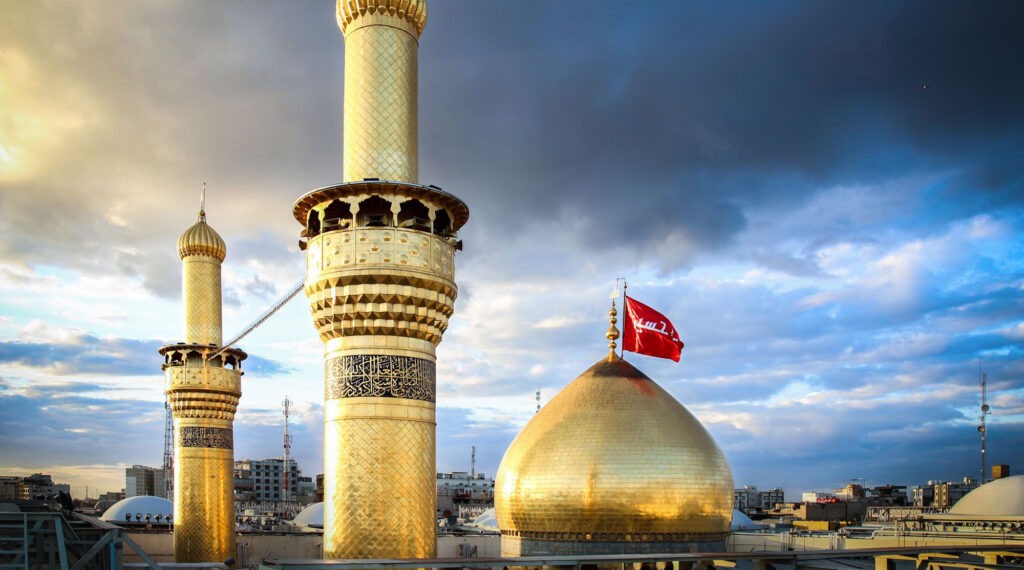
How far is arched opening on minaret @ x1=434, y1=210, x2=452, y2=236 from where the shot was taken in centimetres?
981

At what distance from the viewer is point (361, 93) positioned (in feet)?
32.4

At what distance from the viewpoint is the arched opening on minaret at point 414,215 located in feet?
30.8

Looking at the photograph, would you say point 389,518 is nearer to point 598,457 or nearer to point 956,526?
point 598,457

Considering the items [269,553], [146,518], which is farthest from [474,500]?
[269,553]

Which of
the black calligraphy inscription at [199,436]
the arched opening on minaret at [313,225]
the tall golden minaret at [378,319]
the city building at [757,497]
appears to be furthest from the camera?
the city building at [757,497]

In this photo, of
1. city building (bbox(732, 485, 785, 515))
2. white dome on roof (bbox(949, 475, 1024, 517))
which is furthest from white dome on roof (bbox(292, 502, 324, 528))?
city building (bbox(732, 485, 785, 515))

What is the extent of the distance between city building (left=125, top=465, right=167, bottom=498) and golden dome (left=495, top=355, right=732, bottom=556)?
7555 cm

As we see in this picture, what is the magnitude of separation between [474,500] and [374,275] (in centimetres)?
6027

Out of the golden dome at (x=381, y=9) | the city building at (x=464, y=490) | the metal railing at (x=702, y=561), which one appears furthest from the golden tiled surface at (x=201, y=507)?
the city building at (x=464, y=490)

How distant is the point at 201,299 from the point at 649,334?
10460 mm

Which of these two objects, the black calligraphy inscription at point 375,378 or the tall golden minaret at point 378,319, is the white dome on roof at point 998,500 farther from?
the black calligraphy inscription at point 375,378

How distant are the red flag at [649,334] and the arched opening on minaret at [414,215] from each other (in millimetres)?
10606

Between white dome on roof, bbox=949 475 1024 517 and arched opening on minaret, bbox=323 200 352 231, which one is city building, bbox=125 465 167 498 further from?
arched opening on minaret, bbox=323 200 352 231

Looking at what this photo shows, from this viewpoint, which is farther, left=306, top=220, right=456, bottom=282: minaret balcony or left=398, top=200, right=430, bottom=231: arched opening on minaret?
left=398, top=200, right=430, bottom=231: arched opening on minaret
